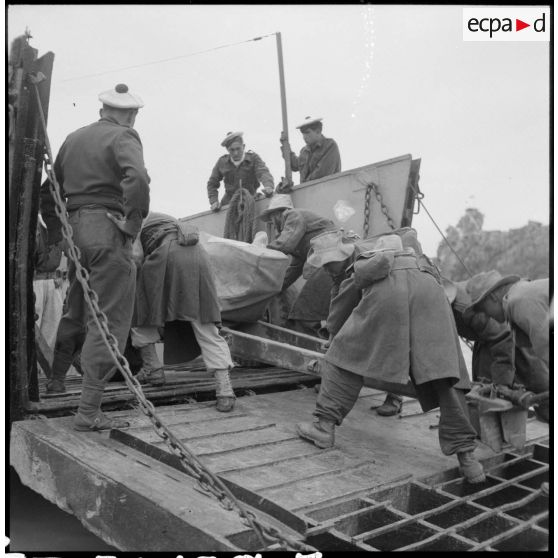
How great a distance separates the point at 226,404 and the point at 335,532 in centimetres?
173

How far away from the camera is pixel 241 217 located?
7.90 meters

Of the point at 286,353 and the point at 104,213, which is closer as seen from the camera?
the point at 104,213

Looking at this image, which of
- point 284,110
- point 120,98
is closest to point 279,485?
point 120,98

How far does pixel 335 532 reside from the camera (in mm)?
2785

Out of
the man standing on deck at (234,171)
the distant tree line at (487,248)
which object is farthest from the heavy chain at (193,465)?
the distant tree line at (487,248)

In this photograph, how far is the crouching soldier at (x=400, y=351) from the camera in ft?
12.1

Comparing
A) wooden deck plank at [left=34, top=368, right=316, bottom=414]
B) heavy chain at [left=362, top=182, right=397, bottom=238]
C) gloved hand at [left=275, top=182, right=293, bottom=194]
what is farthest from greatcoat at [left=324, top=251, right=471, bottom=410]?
gloved hand at [left=275, top=182, right=293, bottom=194]

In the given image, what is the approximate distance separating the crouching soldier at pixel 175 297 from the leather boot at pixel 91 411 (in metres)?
0.92

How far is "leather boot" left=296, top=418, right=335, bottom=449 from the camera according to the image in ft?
12.7

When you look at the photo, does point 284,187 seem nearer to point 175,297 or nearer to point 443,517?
point 175,297

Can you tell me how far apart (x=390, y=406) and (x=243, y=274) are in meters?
1.61

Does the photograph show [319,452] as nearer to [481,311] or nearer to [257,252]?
[481,311]

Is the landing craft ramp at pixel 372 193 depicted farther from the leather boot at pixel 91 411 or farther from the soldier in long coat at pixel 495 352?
the leather boot at pixel 91 411

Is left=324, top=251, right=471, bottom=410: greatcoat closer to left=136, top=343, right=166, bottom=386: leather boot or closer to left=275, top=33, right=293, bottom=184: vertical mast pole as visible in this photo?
left=136, top=343, right=166, bottom=386: leather boot
